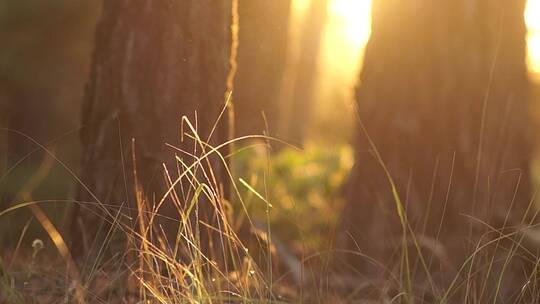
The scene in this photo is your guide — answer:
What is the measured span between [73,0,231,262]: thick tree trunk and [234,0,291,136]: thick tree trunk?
1059 mm

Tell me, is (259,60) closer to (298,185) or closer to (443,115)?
(443,115)

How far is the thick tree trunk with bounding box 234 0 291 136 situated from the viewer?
5.09 metres

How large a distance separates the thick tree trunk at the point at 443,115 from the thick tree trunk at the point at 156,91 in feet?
5.92

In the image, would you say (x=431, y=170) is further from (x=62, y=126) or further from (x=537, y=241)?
(x=62, y=126)

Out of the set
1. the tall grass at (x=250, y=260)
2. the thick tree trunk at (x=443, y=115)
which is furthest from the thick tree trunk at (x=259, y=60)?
the thick tree trunk at (x=443, y=115)

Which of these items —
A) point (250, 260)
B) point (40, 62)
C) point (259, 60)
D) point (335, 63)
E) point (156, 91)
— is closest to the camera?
point (250, 260)

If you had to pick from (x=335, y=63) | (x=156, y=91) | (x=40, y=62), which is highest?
(x=156, y=91)

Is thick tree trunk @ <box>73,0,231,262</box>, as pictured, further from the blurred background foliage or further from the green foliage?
the green foliage

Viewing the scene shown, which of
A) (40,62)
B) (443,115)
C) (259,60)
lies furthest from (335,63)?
(443,115)

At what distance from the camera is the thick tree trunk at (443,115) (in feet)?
18.2

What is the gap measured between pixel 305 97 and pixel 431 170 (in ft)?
69.6

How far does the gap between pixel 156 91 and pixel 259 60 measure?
9.86 ft

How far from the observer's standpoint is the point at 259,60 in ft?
22.1

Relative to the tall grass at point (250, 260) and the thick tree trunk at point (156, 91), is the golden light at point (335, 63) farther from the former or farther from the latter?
the thick tree trunk at point (156, 91)
